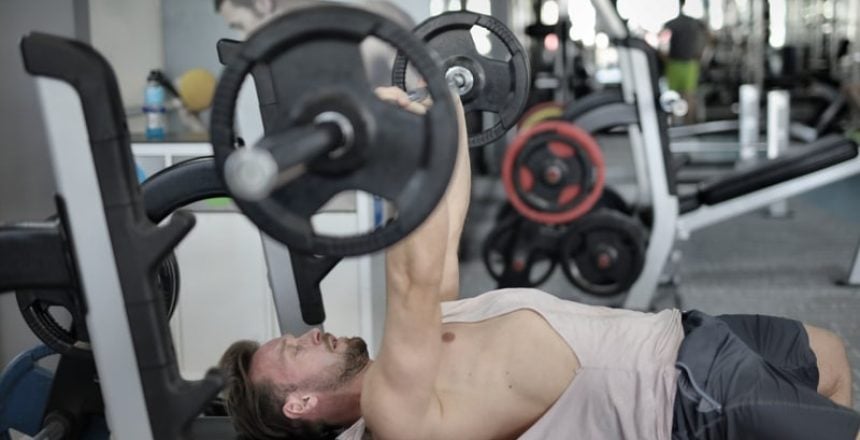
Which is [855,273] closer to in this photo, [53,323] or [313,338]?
[313,338]

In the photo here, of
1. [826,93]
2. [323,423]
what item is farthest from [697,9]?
[323,423]

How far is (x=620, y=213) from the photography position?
405 centimetres

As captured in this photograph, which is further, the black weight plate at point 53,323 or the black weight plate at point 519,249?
the black weight plate at point 519,249

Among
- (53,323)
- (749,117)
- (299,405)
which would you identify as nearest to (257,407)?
(299,405)

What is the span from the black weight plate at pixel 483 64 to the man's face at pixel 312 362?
488 millimetres

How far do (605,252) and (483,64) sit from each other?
207 centimetres

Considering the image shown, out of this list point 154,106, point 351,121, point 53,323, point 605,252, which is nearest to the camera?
point 351,121

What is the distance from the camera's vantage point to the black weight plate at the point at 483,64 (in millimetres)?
1945

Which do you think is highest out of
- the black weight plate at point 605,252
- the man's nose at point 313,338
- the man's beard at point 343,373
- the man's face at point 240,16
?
the man's face at point 240,16

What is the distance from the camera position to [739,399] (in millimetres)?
1557

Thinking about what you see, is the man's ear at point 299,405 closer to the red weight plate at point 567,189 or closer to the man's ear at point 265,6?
the man's ear at point 265,6

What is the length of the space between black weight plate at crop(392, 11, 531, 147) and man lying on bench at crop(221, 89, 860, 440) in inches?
7.5

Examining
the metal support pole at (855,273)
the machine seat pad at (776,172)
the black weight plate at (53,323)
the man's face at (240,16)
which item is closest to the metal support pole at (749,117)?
the metal support pole at (855,273)

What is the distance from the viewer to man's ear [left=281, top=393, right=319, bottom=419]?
5.57 ft
